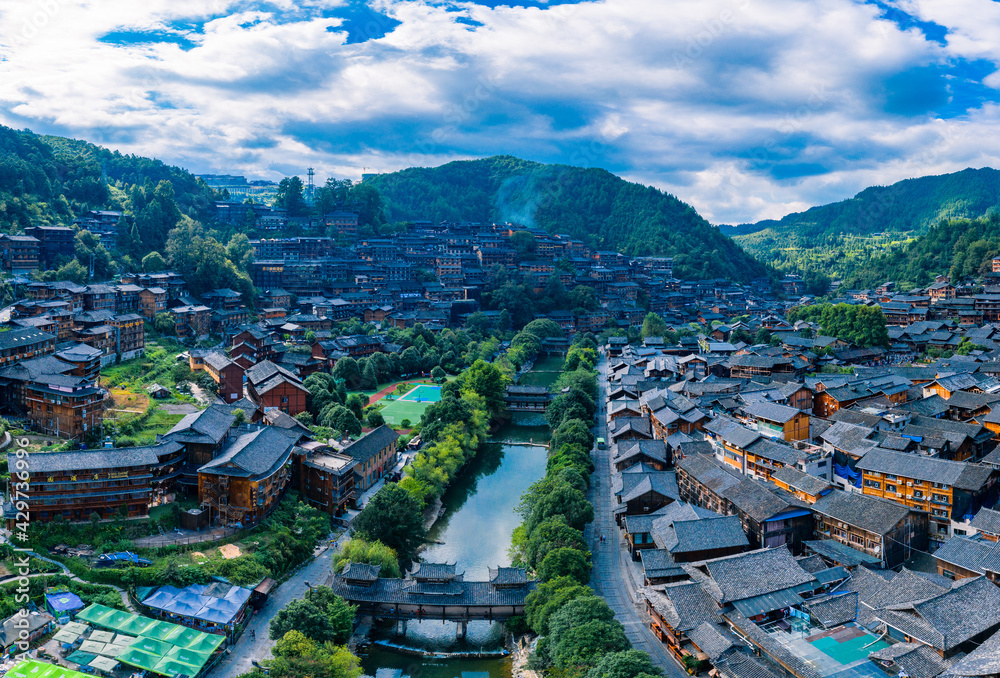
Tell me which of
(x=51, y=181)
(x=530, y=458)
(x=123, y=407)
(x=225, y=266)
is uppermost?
(x=51, y=181)

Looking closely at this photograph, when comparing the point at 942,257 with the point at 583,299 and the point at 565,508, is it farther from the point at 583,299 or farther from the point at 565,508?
the point at 565,508

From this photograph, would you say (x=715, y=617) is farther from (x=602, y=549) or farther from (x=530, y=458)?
(x=530, y=458)

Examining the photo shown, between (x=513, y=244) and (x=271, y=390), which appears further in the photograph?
(x=513, y=244)

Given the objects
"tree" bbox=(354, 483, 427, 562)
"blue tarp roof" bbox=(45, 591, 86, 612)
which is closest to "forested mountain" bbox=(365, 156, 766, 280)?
"tree" bbox=(354, 483, 427, 562)

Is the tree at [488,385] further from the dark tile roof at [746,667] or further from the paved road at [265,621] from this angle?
the dark tile roof at [746,667]

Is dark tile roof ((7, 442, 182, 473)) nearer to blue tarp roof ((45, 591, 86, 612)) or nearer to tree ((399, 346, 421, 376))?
blue tarp roof ((45, 591, 86, 612))

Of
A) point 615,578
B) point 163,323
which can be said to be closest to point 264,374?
point 163,323

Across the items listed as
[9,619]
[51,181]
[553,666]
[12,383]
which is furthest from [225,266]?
[553,666]
